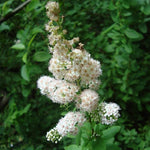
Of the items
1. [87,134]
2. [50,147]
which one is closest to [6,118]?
[50,147]

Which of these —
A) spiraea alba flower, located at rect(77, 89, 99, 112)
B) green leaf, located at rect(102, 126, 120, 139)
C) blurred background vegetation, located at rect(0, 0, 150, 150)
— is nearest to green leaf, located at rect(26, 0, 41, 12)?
blurred background vegetation, located at rect(0, 0, 150, 150)

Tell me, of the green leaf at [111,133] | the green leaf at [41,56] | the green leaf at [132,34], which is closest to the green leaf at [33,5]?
the green leaf at [41,56]

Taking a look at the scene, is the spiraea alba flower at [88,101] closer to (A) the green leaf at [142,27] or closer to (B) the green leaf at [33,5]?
(B) the green leaf at [33,5]

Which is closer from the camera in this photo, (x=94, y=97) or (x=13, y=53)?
(x=94, y=97)

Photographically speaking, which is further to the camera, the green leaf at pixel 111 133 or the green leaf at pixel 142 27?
the green leaf at pixel 142 27

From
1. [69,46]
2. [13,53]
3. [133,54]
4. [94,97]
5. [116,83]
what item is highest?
[69,46]

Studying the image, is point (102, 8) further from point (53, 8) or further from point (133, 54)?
point (53, 8)

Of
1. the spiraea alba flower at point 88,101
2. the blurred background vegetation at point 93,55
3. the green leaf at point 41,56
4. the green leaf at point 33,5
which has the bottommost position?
the blurred background vegetation at point 93,55
